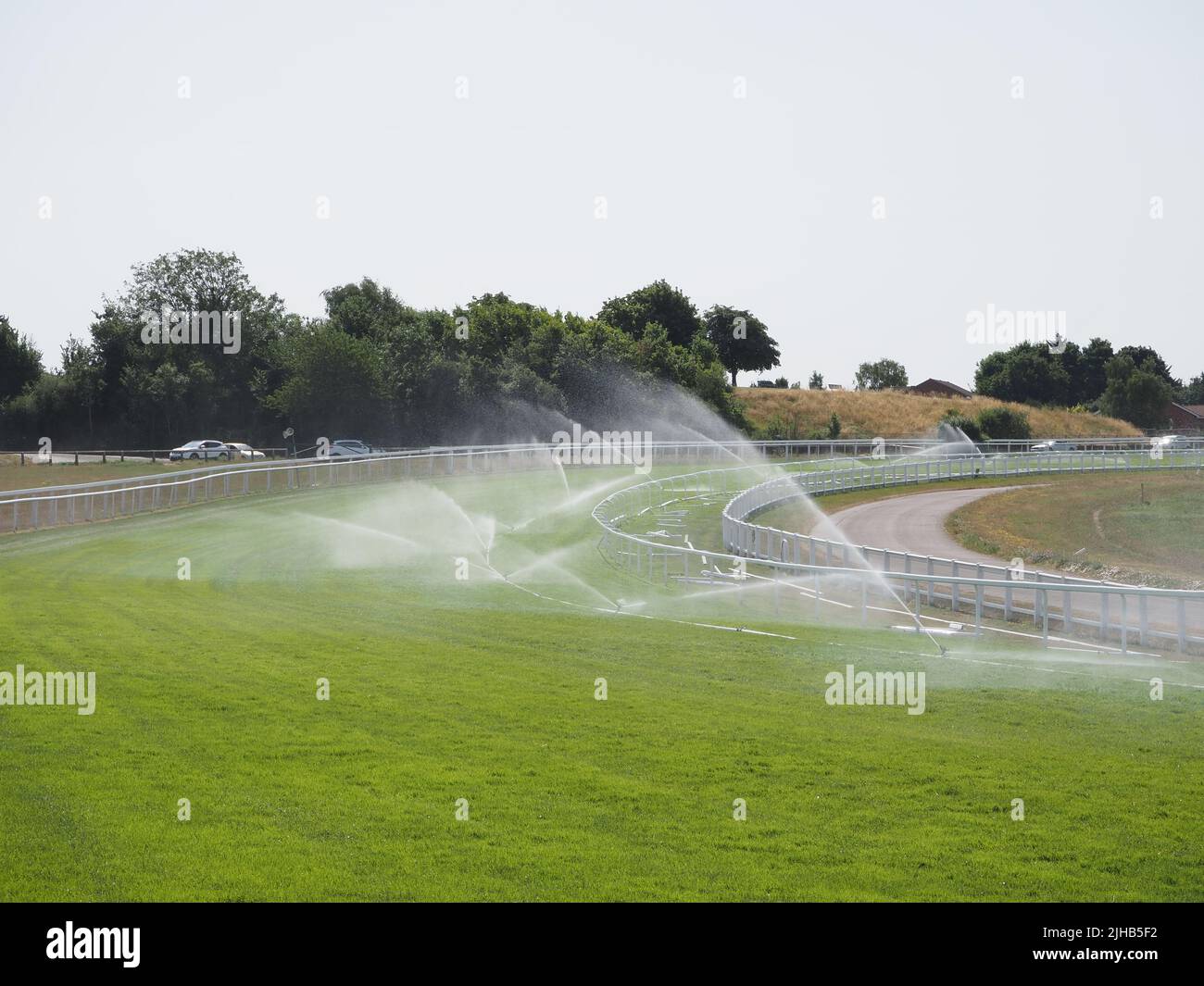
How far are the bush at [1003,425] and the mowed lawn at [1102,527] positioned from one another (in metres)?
35.4

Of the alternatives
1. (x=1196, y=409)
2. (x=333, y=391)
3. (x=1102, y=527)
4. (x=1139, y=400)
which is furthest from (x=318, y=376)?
(x=1196, y=409)

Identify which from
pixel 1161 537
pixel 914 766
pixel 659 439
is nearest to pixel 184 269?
pixel 659 439

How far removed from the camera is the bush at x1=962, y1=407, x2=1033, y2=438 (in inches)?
4097

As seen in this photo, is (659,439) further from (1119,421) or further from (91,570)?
(1119,421)

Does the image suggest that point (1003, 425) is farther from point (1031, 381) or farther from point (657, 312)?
point (1031, 381)

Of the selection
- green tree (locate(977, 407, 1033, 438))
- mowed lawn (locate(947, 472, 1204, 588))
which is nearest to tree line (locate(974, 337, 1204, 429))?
green tree (locate(977, 407, 1033, 438))

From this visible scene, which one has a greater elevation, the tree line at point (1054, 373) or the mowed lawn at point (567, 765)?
the tree line at point (1054, 373)

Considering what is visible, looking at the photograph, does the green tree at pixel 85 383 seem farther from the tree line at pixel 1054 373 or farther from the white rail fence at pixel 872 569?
the tree line at pixel 1054 373

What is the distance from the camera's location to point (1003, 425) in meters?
105

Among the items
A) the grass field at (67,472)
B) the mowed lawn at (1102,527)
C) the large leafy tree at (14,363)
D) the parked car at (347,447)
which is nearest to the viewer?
the mowed lawn at (1102,527)

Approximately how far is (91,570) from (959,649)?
20.4m

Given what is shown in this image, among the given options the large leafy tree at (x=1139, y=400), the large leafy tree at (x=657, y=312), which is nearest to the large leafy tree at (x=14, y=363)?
the large leafy tree at (x=657, y=312)

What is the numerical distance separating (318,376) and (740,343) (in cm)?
7074

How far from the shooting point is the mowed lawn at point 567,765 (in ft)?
30.5
